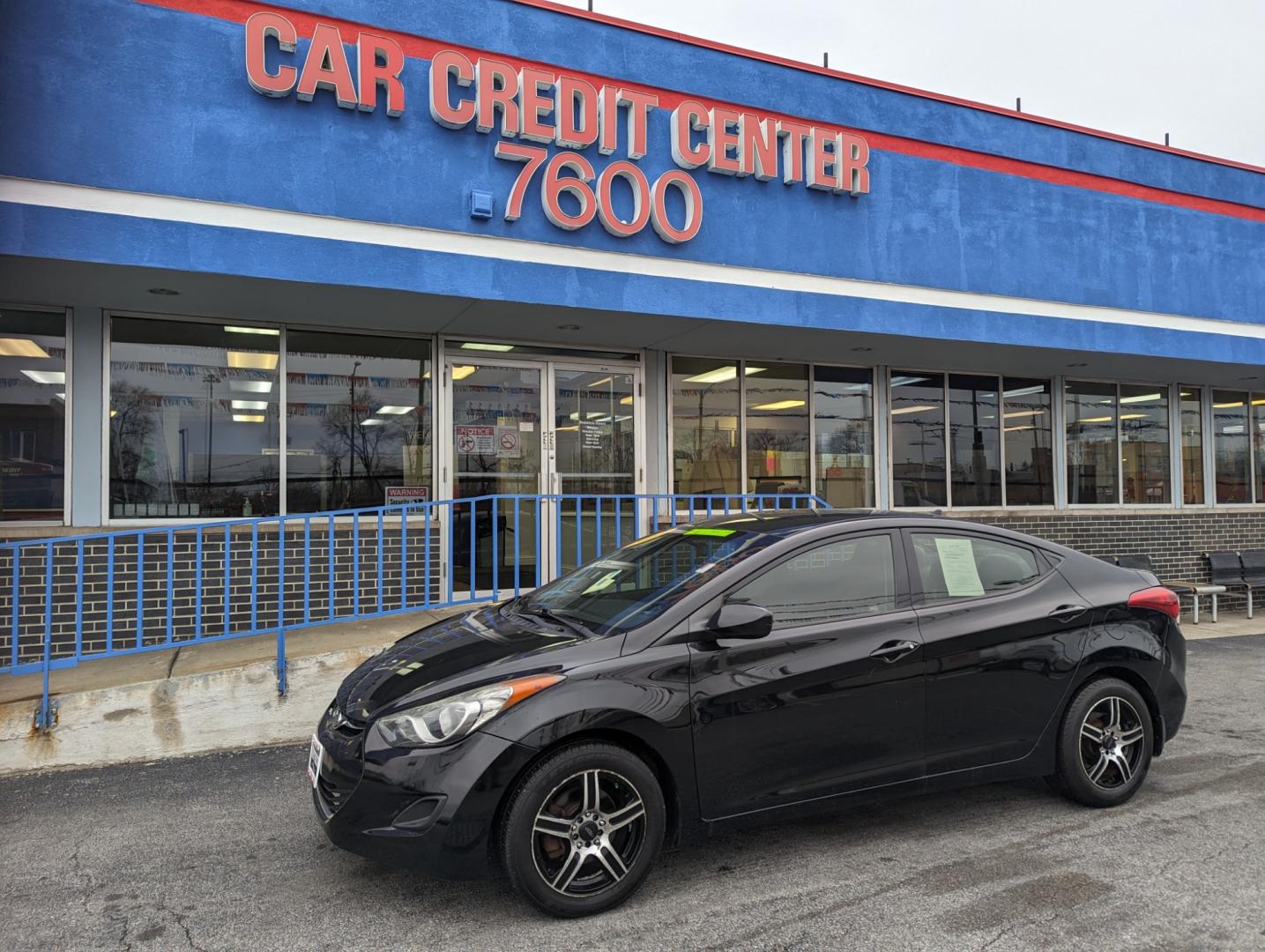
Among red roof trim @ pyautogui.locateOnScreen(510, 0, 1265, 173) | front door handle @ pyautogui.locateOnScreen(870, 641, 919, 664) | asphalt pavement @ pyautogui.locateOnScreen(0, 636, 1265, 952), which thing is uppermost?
red roof trim @ pyautogui.locateOnScreen(510, 0, 1265, 173)

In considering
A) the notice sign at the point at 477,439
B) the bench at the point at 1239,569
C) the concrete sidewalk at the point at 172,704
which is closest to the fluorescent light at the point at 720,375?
the notice sign at the point at 477,439

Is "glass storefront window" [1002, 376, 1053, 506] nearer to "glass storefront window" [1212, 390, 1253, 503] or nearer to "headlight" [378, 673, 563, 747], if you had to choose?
"glass storefront window" [1212, 390, 1253, 503]

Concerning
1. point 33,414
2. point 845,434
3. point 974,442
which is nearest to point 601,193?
point 845,434

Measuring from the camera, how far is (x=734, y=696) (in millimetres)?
3635

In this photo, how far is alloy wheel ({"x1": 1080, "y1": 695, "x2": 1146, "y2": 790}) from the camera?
442 centimetres

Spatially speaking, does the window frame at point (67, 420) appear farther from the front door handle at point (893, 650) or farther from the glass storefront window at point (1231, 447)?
the glass storefront window at point (1231, 447)

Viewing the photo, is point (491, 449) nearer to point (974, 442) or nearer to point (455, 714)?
point (455, 714)

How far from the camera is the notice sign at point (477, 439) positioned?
29.2 ft

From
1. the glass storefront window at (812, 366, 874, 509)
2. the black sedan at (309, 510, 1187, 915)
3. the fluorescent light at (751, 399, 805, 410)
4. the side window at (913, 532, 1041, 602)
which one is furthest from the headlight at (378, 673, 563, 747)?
the glass storefront window at (812, 366, 874, 509)

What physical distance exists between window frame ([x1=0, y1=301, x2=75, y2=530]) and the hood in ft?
15.5

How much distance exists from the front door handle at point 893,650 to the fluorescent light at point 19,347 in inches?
288

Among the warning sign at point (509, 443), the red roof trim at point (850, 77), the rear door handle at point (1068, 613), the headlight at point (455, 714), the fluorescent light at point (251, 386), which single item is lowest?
the headlight at point (455, 714)

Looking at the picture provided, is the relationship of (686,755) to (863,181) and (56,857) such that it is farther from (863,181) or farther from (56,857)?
(863,181)

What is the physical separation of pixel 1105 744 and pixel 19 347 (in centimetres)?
855
